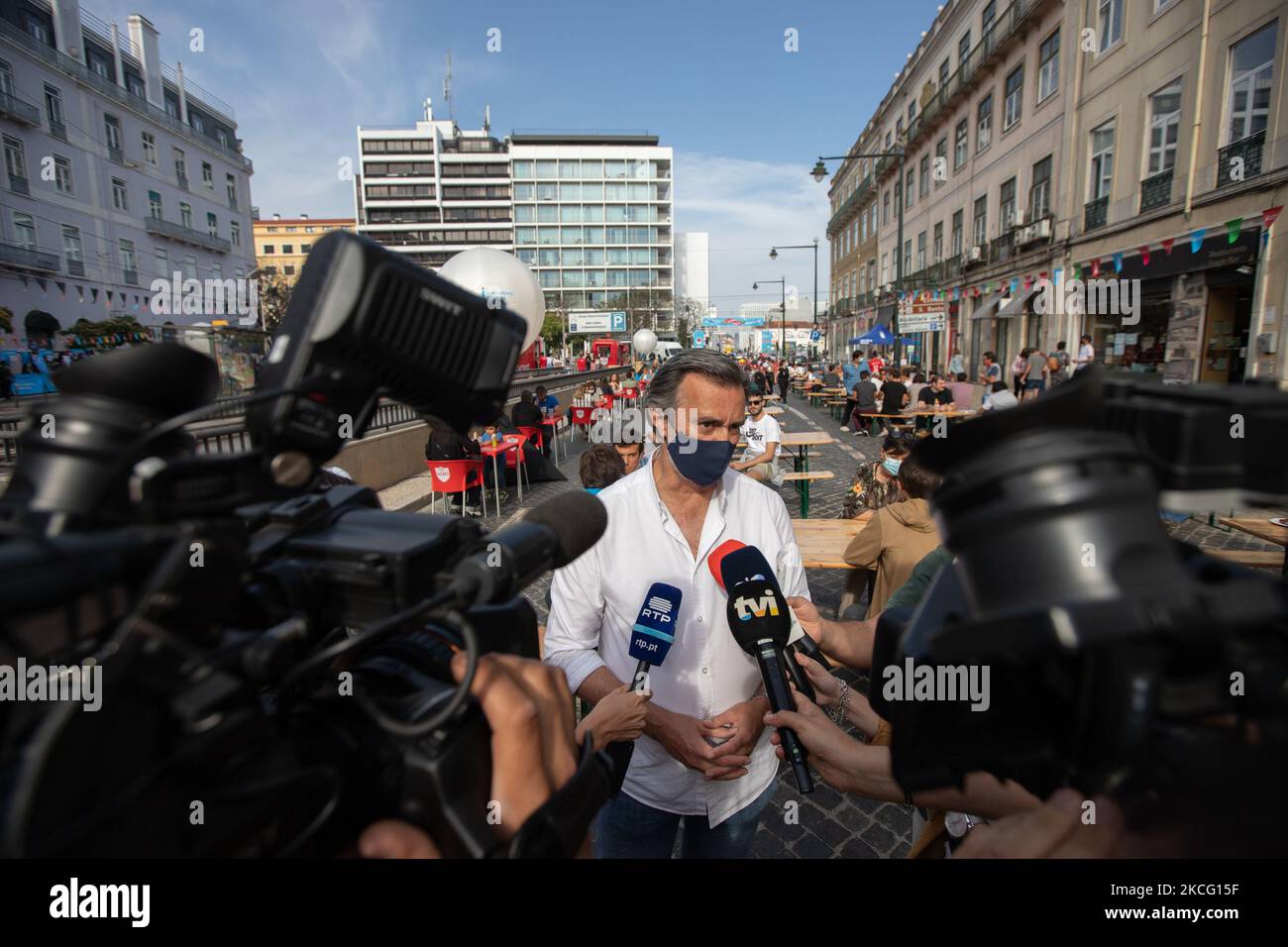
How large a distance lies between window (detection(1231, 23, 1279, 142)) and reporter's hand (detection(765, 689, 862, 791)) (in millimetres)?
15781

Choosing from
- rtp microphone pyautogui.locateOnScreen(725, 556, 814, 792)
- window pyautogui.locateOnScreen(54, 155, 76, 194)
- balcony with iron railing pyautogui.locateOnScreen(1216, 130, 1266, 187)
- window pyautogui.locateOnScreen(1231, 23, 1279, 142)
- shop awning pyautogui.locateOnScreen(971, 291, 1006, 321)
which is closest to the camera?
rtp microphone pyautogui.locateOnScreen(725, 556, 814, 792)

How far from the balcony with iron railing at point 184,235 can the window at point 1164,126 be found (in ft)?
141

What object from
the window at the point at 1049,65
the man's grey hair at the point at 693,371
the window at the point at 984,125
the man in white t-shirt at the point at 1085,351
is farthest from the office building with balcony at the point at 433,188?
the man's grey hair at the point at 693,371

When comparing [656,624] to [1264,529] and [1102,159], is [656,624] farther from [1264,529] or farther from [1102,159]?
[1102,159]

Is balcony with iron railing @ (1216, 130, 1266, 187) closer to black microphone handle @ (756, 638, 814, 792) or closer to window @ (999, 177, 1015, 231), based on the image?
window @ (999, 177, 1015, 231)

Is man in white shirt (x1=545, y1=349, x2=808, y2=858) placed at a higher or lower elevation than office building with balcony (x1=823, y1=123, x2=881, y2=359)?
lower

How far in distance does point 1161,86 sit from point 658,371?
58.8 ft

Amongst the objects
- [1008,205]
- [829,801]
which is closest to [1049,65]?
[1008,205]

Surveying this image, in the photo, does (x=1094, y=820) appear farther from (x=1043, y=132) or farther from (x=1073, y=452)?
(x=1043, y=132)

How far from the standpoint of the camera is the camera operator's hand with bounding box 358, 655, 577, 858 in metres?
0.79

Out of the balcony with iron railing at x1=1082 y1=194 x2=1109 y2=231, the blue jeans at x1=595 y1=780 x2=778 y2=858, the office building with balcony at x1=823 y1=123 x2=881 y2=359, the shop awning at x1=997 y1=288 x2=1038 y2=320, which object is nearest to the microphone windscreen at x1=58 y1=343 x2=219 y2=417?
the blue jeans at x1=595 y1=780 x2=778 y2=858

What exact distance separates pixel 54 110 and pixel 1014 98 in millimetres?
41168

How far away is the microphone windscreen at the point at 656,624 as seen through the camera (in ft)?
6.28
